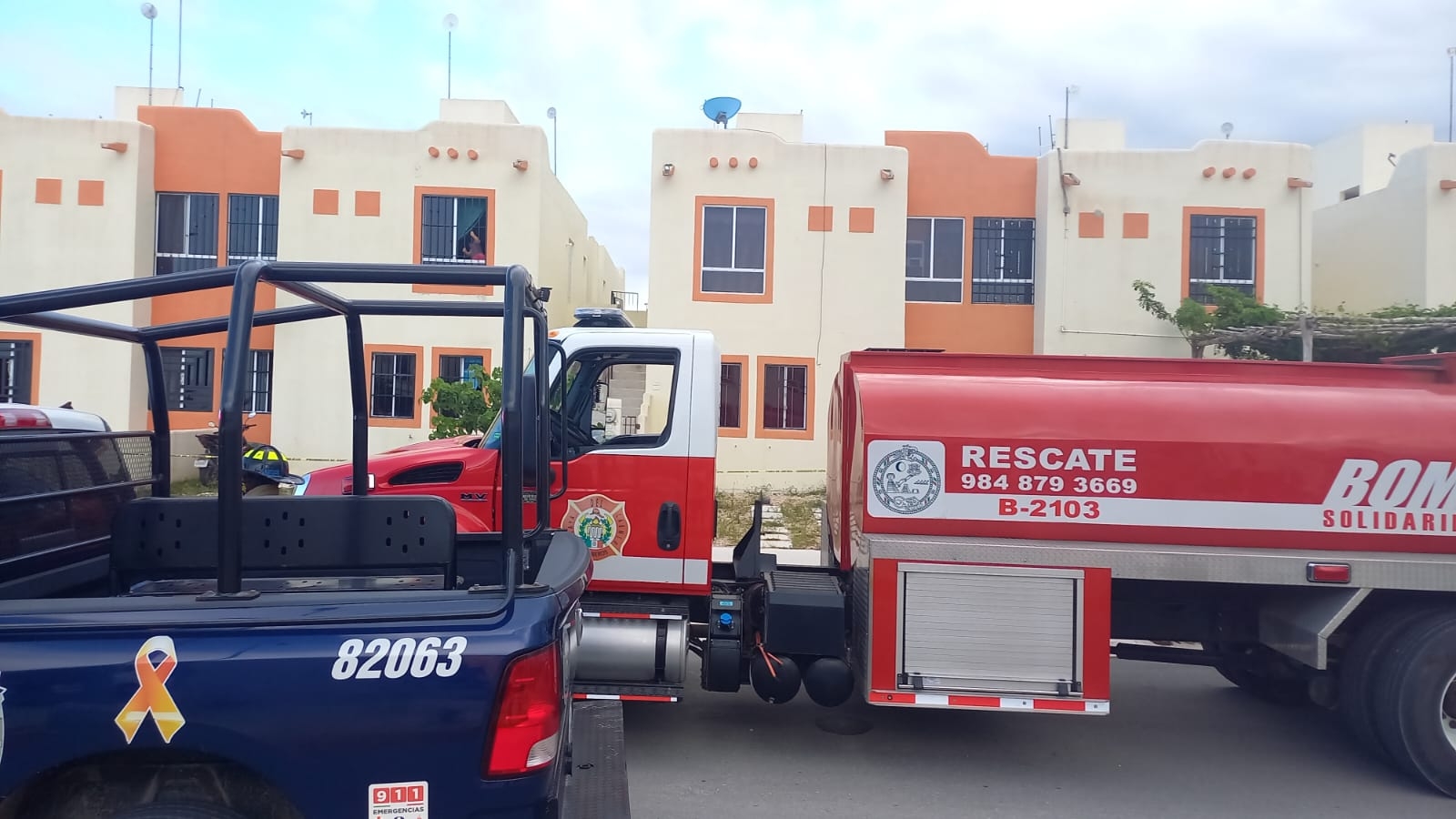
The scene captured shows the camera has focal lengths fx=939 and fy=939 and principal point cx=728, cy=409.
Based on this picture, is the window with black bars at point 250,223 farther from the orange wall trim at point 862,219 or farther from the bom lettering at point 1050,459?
the bom lettering at point 1050,459

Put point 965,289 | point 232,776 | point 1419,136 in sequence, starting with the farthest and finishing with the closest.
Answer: point 1419,136 < point 965,289 < point 232,776

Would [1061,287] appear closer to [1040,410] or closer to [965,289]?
[965,289]

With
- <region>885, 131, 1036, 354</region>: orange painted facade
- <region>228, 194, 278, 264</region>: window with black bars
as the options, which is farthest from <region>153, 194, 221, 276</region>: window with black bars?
<region>885, 131, 1036, 354</region>: orange painted facade

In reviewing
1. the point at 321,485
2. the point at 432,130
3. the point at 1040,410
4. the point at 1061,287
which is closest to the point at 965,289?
the point at 1061,287

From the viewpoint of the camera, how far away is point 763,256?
61.4 feet

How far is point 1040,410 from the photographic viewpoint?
17.8 ft

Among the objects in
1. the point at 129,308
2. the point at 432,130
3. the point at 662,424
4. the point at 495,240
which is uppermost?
the point at 432,130

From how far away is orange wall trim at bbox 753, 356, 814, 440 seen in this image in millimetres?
18391

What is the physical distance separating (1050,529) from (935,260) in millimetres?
14793

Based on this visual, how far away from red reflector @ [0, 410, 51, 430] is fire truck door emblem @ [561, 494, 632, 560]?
2.77 meters

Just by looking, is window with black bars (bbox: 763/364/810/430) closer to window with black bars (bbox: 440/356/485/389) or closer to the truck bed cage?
window with black bars (bbox: 440/356/485/389)

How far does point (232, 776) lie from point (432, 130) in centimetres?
1782

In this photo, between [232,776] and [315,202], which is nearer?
[232,776]

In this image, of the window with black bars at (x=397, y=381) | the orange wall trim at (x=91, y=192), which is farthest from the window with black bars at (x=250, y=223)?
the window with black bars at (x=397, y=381)
